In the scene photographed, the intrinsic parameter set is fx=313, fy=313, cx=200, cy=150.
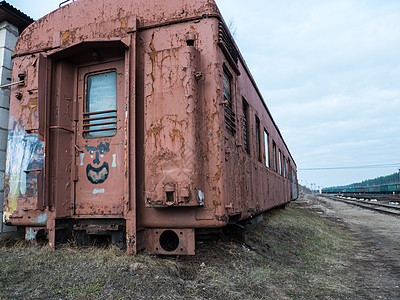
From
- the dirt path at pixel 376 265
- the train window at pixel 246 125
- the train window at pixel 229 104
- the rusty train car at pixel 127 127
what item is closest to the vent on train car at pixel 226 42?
the rusty train car at pixel 127 127

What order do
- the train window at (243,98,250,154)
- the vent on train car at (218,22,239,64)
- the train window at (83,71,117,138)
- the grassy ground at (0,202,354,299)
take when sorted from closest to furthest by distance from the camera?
the grassy ground at (0,202,354,299) < the vent on train car at (218,22,239,64) < the train window at (83,71,117,138) < the train window at (243,98,250,154)

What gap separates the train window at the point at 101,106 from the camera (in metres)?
4.26

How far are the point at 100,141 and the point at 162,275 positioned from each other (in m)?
1.98

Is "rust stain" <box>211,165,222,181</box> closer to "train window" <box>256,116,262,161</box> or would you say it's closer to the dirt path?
the dirt path

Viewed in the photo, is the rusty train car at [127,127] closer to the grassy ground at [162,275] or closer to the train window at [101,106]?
the train window at [101,106]

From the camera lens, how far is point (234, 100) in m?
4.70

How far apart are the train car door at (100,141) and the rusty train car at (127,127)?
0.01 meters

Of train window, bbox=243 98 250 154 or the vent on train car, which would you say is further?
train window, bbox=243 98 250 154

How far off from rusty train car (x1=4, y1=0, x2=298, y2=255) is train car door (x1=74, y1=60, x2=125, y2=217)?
15 mm

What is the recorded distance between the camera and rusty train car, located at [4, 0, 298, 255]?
11.9ft

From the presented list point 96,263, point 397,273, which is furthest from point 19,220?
point 397,273

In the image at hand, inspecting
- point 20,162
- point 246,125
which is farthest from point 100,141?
point 246,125

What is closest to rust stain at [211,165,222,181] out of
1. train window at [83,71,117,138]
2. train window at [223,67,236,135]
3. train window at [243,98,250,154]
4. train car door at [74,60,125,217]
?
train window at [223,67,236,135]

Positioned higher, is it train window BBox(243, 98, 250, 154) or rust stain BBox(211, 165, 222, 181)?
train window BBox(243, 98, 250, 154)
